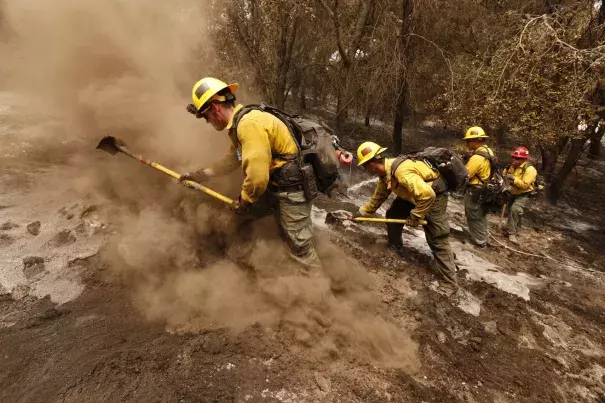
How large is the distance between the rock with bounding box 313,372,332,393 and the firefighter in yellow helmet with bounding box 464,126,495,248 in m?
3.35

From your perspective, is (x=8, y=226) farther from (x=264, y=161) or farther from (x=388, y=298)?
(x=388, y=298)

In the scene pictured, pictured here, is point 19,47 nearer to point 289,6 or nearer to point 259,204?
point 259,204

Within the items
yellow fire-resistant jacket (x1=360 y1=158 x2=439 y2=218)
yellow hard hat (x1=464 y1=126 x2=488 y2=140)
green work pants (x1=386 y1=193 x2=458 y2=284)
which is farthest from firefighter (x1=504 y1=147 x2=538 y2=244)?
yellow fire-resistant jacket (x1=360 y1=158 x2=439 y2=218)

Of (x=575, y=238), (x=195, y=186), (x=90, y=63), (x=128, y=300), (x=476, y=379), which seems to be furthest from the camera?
(x=575, y=238)

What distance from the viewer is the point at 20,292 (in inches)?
119

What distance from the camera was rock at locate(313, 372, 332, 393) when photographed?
2537 mm

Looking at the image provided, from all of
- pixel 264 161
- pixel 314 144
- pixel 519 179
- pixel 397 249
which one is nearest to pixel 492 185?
pixel 519 179

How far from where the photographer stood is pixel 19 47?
468cm

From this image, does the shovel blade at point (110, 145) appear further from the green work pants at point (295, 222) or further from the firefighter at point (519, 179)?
the firefighter at point (519, 179)

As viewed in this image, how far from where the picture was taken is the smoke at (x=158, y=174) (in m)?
3.04

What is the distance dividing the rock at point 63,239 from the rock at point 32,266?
0.25m

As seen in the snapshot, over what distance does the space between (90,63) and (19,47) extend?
1.06 meters

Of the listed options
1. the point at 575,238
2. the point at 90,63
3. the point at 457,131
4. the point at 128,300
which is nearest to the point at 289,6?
the point at 90,63

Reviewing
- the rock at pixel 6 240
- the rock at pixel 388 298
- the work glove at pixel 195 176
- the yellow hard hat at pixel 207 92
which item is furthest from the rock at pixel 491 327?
the rock at pixel 6 240
